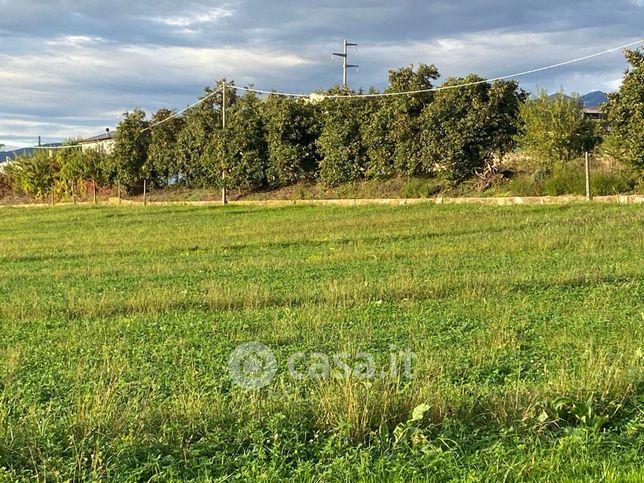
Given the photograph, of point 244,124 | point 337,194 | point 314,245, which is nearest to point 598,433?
point 314,245

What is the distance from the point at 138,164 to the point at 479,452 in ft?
138

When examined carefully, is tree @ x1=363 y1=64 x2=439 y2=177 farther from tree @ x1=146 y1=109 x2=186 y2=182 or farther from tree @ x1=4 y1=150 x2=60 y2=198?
tree @ x1=4 y1=150 x2=60 y2=198

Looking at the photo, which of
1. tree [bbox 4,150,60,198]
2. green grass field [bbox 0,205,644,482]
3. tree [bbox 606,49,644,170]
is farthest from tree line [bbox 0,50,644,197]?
green grass field [bbox 0,205,644,482]

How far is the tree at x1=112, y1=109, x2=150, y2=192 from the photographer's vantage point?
43.5 m

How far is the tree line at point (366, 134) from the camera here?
2444 cm

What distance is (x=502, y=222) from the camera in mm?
17531

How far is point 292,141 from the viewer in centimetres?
3375

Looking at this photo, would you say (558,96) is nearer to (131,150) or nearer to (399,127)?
(399,127)

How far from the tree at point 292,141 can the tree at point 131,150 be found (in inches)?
499

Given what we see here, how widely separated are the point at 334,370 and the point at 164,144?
38317 mm

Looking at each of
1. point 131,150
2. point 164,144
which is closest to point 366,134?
point 164,144

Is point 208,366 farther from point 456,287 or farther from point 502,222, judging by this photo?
point 502,222

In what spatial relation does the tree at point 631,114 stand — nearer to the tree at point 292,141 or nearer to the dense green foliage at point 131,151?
the tree at point 292,141

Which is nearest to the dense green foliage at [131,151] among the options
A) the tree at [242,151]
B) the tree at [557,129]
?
the tree at [242,151]
